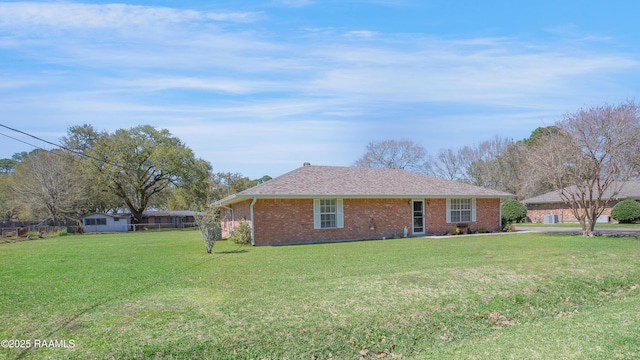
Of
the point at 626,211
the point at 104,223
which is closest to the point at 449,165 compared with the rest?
the point at 626,211

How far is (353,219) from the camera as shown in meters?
20.0

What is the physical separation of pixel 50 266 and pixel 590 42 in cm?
1846

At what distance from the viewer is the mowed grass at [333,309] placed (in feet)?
18.4

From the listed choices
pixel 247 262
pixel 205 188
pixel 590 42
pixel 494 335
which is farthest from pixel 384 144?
pixel 494 335

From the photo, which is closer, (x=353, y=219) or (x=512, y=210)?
(x=353, y=219)

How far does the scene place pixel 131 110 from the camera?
18.0m

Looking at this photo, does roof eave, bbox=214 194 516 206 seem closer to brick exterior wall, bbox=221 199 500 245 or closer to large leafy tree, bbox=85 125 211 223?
brick exterior wall, bbox=221 199 500 245

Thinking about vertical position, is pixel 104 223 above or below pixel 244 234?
below

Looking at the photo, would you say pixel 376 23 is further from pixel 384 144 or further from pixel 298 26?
pixel 384 144

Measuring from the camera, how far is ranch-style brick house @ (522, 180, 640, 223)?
33.1 m

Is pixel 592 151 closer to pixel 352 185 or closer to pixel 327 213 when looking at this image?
pixel 352 185

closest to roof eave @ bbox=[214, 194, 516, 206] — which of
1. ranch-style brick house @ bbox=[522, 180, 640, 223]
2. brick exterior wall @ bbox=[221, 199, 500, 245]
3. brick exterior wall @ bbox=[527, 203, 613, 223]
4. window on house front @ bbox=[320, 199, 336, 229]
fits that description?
brick exterior wall @ bbox=[221, 199, 500, 245]

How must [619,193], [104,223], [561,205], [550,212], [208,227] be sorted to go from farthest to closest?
1. [104,223]
2. [550,212]
3. [561,205]
4. [619,193]
5. [208,227]

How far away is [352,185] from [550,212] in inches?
1046
